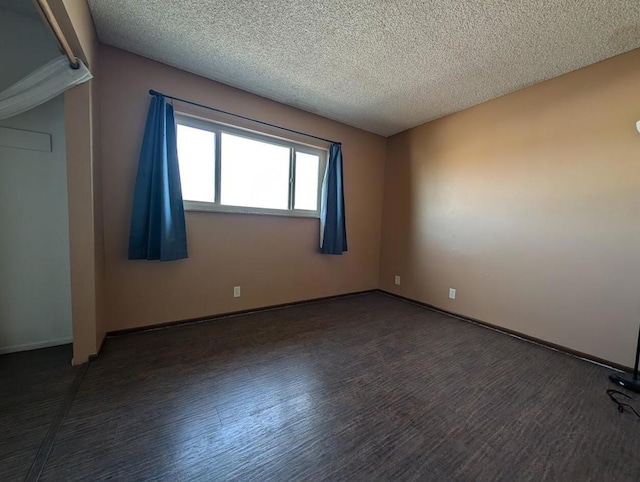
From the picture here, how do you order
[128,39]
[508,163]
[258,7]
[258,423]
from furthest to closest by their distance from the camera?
[508,163], [128,39], [258,7], [258,423]

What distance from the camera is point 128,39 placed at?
201 cm

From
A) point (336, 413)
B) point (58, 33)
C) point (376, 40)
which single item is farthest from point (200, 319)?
point (376, 40)

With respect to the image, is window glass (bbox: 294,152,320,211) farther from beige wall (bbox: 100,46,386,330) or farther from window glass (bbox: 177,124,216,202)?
window glass (bbox: 177,124,216,202)

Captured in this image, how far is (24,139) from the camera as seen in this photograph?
6.04 ft

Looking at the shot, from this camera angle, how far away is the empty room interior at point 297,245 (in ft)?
4.20

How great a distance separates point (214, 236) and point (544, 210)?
332cm

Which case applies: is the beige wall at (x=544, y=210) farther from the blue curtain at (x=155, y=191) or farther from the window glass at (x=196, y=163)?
the blue curtain at (x=155, y=191)

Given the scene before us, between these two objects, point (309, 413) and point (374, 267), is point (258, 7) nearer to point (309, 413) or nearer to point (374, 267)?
point (309, 413)

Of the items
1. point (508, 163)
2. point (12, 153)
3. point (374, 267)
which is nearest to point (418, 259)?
point (374, 267)

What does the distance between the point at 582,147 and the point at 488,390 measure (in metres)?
2.22

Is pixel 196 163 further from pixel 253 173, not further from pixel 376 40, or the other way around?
pixel 376 40

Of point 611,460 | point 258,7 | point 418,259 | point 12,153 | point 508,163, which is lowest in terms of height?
point 611,460

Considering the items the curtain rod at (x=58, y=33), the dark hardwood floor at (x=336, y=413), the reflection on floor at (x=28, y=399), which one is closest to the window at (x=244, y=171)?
the curtain rod at (x=58, y=33)

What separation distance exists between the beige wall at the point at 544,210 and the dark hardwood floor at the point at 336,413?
1.46 feet
